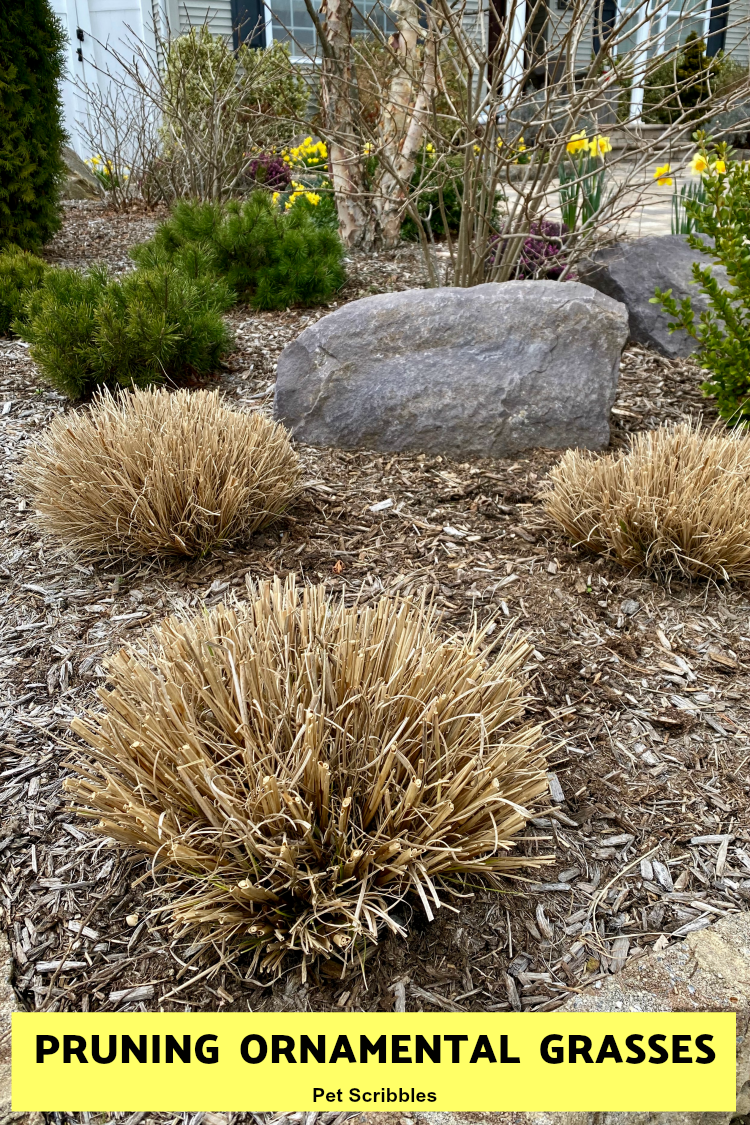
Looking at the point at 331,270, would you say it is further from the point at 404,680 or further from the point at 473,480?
the point at 404,680

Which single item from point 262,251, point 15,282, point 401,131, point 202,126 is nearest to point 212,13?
point 202,126

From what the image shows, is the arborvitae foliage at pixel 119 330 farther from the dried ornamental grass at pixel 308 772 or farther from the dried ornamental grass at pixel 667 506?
the dried ornamental grass at pixel 308 772

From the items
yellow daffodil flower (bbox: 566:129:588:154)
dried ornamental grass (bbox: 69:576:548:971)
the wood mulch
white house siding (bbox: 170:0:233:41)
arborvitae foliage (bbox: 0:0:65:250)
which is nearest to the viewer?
dried ornamental grass (bbox: 69:576:548:971)

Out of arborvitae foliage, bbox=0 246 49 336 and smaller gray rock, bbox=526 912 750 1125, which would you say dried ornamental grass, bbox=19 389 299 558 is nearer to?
smaller gray rock, bbox=526 912 750 1125

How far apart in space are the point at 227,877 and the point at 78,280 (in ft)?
11.9

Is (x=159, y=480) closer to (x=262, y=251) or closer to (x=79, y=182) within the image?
(x=262, y=251)

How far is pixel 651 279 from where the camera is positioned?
516cm

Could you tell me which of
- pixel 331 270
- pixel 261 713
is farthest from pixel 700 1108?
pixel 331 270

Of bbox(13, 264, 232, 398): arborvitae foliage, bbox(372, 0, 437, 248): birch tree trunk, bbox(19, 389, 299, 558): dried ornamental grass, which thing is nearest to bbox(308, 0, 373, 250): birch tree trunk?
bbox(372, 0, 437, 248): birch tree trunk

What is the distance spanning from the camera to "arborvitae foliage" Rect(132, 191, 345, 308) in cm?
545

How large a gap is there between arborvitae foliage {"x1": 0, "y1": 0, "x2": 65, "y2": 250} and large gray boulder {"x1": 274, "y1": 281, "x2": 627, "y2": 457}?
3.87m

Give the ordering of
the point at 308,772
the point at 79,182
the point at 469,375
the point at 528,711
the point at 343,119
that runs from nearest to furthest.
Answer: the point at 308,772 < the point at 528,711 < the point at 469,375 < the point at 343,119 < the point at 79,182

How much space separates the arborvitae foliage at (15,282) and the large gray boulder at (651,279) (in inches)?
128

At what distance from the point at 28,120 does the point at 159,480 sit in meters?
4.92
